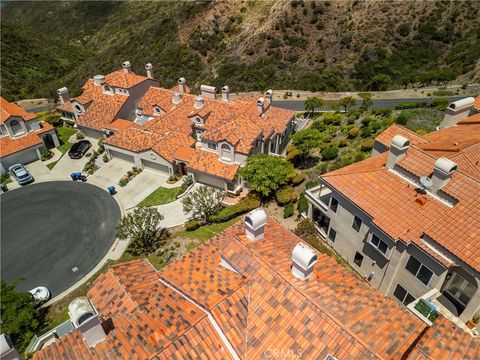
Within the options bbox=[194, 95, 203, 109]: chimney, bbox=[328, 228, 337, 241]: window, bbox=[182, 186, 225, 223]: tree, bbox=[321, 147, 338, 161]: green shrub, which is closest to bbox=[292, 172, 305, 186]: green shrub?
bbox=[321, 147, 338, 161]: green shrub

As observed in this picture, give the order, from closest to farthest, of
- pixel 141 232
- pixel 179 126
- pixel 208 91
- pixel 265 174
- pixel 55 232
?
1. pixel 141 232
2. pixel 265 174
3. pixel 55 232
4. pixel 179 126
5. pixel 208 91

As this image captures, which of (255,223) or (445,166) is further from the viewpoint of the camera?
(445,166)

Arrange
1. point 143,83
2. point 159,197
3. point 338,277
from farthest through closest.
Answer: point 143,83 < point 159,197 < point 338,277

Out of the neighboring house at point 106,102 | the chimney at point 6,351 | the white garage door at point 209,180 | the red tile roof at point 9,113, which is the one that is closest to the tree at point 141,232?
the white garage door at point 209,180

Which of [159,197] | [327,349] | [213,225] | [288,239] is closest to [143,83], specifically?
[159,197]

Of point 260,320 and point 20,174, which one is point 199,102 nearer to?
point 20,174

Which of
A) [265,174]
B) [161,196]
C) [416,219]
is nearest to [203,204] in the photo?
[265,174]

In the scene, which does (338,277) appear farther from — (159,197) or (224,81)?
(224,81)
